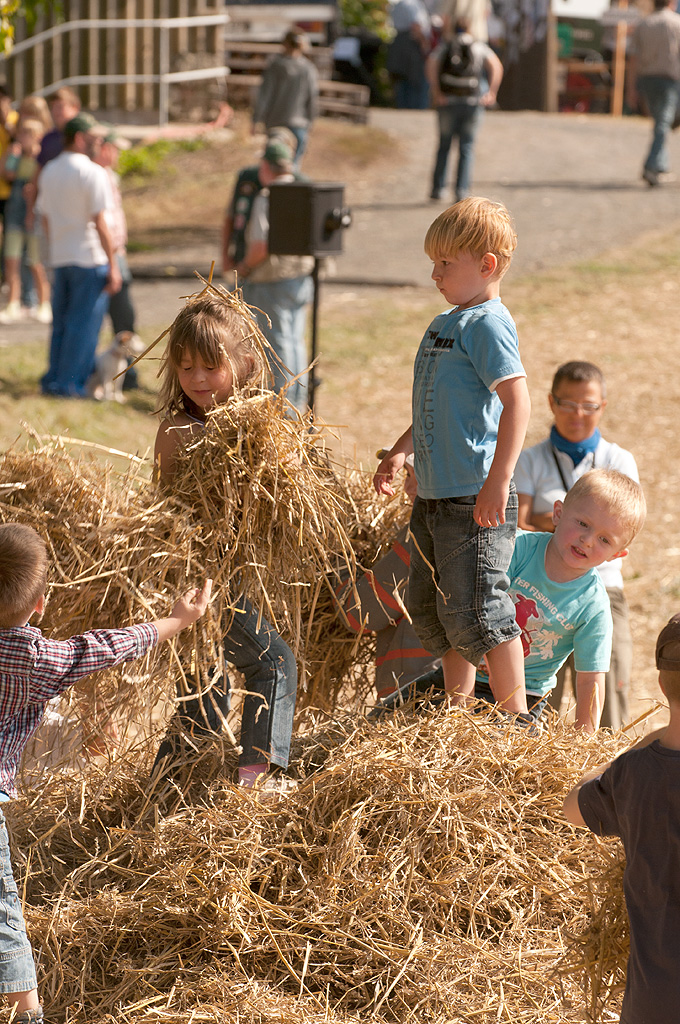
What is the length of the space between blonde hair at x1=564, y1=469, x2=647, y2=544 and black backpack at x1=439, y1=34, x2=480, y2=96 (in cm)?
1045

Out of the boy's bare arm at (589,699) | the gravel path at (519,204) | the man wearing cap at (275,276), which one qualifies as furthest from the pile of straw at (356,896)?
the gravel path at (519,204)

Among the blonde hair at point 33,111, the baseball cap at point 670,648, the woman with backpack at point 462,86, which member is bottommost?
the baseball cap at point 670,648

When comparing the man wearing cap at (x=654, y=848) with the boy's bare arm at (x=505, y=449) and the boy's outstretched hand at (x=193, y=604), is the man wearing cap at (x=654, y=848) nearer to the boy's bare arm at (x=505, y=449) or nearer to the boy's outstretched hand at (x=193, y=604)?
the boy's bare arm at (x=505, y=449)

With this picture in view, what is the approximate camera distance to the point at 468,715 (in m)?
3.18

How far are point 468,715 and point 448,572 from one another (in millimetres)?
414

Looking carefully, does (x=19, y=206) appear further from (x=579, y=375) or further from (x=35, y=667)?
(x=35, y=667)

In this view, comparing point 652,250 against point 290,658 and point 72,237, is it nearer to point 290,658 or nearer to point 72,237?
point 72,237

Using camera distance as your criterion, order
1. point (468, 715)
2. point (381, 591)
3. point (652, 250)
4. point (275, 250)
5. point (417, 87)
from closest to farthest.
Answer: point (468, 715) → point (381, 591) → point (275, 250) → point (652, 250) → point (417, 87)

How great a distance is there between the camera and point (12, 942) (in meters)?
2.66

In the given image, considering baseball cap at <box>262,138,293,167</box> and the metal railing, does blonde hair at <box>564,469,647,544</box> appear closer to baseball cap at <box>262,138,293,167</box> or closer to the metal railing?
baseball cap at <box>262,138,293,167</box>

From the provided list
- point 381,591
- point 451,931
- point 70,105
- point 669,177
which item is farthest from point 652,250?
point 451,931

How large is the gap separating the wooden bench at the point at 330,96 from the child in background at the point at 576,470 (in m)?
16.3

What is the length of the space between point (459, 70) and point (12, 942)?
1176 centimetres

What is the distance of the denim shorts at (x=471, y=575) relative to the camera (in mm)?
3152
